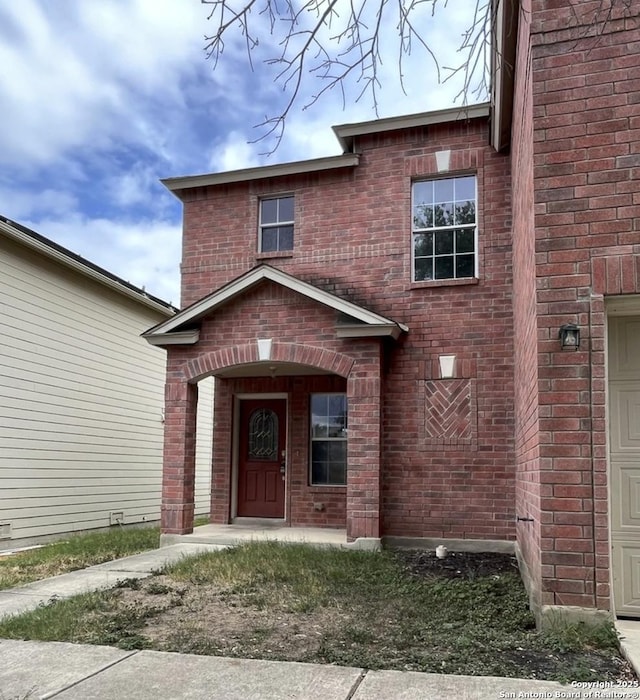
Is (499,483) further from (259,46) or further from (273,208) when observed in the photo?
(259,46)

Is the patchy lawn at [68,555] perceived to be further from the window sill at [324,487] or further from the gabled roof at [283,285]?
the gabled roof at [283,285]

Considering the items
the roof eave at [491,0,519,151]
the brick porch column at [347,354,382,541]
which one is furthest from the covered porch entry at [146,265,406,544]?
the roof eave at [491,0,519,151]

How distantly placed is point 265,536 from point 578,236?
6.48m

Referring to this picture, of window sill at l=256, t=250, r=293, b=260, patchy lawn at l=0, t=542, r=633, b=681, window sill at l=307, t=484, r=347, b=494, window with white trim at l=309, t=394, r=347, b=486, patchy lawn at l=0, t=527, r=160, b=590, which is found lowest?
patchy lawn at l=0, t=527, r=160, b=590

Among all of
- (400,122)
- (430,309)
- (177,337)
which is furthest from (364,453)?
(400,122)

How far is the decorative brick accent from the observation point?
9781 mm

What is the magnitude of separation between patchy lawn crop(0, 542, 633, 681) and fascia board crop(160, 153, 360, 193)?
6093mm

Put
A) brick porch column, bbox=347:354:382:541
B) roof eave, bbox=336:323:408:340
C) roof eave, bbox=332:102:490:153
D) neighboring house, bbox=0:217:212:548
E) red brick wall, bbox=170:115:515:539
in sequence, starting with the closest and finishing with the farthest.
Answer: brick porch column, bbox=347:354:382:541 < roof eave, bbox=336:323:408:340 < red brick wall, bbox=170:115:515:539 < roof eave, bbox=332:102:490:153 < neighboring house, bbox=0:217:212:548

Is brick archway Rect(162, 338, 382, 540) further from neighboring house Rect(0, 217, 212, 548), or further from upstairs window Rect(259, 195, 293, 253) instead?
neighboring house Rect(0, 217, 212, 548)

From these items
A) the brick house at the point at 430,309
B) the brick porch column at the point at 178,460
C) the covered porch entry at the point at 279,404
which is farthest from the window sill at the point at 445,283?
the brick porch column at the point at 178,460

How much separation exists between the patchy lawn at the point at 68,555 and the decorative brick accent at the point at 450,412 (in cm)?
455

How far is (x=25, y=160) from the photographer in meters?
23.7

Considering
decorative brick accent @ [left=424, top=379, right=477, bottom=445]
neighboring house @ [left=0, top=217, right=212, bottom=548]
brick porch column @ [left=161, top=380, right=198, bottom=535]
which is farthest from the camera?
neighboring house @ [left=0, top=217, right=212, bottom=548]

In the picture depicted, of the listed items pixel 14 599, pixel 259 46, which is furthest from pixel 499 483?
pixel 259 46
